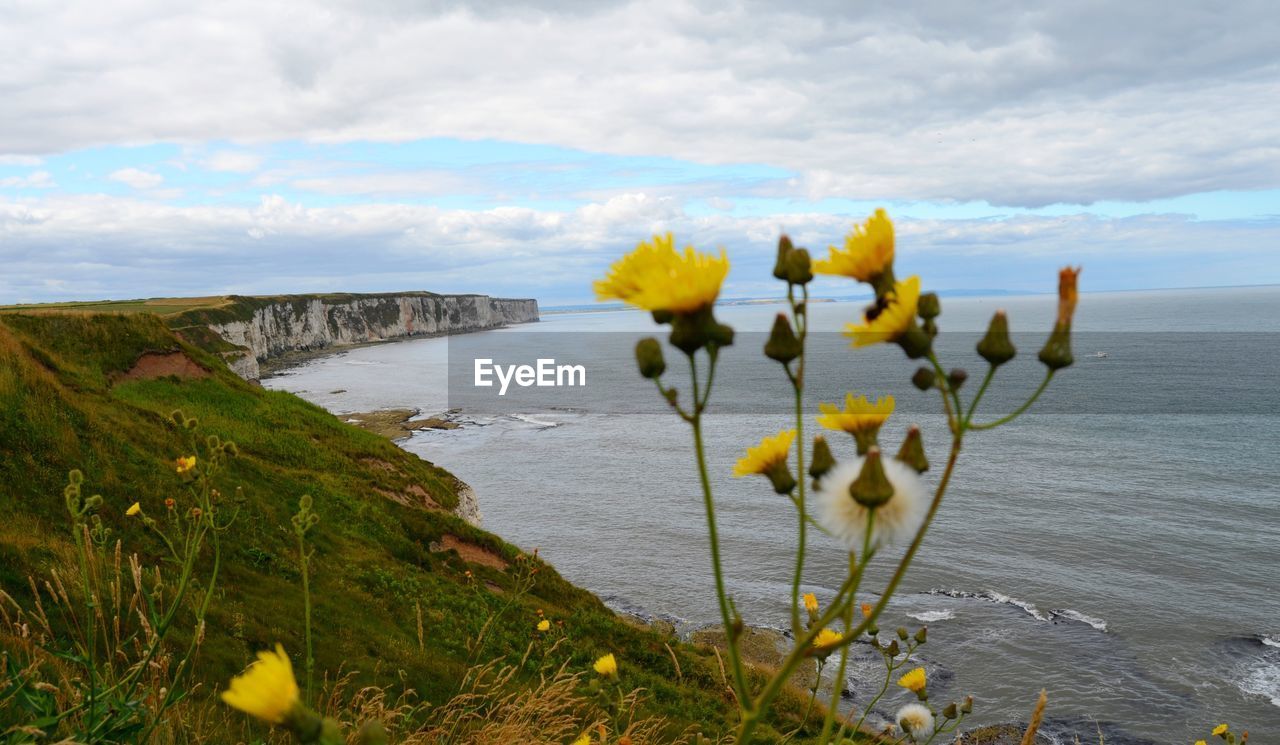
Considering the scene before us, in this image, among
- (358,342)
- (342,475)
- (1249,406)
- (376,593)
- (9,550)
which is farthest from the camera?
(358,342)

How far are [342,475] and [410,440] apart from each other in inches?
1722

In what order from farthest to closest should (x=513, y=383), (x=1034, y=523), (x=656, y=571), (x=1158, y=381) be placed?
1. (x=513, y=383)
2. (x=1158, y=381)
3. (x=1034, y=523)
4. (x=656, y=571)

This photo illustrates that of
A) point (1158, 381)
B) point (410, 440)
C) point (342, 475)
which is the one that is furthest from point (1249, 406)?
point (342, 475)

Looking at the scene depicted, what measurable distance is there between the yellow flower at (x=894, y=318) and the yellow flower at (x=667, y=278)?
267 millimetres

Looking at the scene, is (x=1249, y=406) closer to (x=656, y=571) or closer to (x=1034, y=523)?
(x=1034, y=523)

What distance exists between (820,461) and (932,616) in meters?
33.3

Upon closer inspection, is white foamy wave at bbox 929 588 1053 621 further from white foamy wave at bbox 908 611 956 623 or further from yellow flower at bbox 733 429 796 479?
yellow flower at bbox 733 429 796 479

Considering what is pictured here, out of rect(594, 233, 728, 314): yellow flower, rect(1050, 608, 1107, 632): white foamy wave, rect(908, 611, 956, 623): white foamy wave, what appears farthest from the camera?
rect(908, 611, 956, 623): white foamy wave

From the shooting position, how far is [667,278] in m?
1.37

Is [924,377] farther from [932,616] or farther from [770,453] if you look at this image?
[932,616]

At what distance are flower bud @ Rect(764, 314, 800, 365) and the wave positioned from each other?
34.6 metres

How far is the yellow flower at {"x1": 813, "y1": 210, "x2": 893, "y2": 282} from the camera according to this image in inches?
62.2

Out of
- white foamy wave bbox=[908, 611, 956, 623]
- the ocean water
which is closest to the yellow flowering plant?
the ocean water

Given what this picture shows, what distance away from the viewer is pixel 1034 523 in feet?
140
